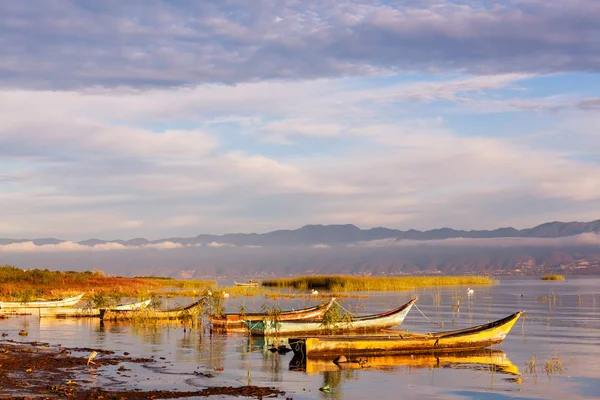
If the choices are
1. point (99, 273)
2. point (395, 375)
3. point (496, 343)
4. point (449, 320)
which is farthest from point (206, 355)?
point (99, 273)

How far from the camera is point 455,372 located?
26922 millimetres

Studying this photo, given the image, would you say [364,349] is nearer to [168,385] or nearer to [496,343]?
[496,343]

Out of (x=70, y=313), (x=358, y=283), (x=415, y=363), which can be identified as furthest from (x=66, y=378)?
(x=358, y=283)

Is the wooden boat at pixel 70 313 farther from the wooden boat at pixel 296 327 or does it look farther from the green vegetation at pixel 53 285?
the wooden boat at pixel 296 327

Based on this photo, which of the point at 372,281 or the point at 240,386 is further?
the point at 372,281

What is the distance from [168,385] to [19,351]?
29.3 ft

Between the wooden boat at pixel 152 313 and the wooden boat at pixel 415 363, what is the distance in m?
14.4

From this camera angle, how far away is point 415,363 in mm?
28719

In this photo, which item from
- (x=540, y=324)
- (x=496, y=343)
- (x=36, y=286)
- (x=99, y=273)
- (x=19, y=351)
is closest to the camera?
(x=19, y=351)

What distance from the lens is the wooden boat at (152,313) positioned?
43188 mm

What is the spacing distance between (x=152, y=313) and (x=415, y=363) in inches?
819

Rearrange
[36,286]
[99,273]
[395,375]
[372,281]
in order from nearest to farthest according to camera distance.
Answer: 1. [395,375]
2. [36,286]
3. [372,281]
4. [99,273]

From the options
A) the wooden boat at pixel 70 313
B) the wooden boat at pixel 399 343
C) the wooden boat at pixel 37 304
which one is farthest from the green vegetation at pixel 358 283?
the wooden boat at pixel 399 343

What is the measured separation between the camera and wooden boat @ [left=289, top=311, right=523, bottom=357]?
95.4 feet
